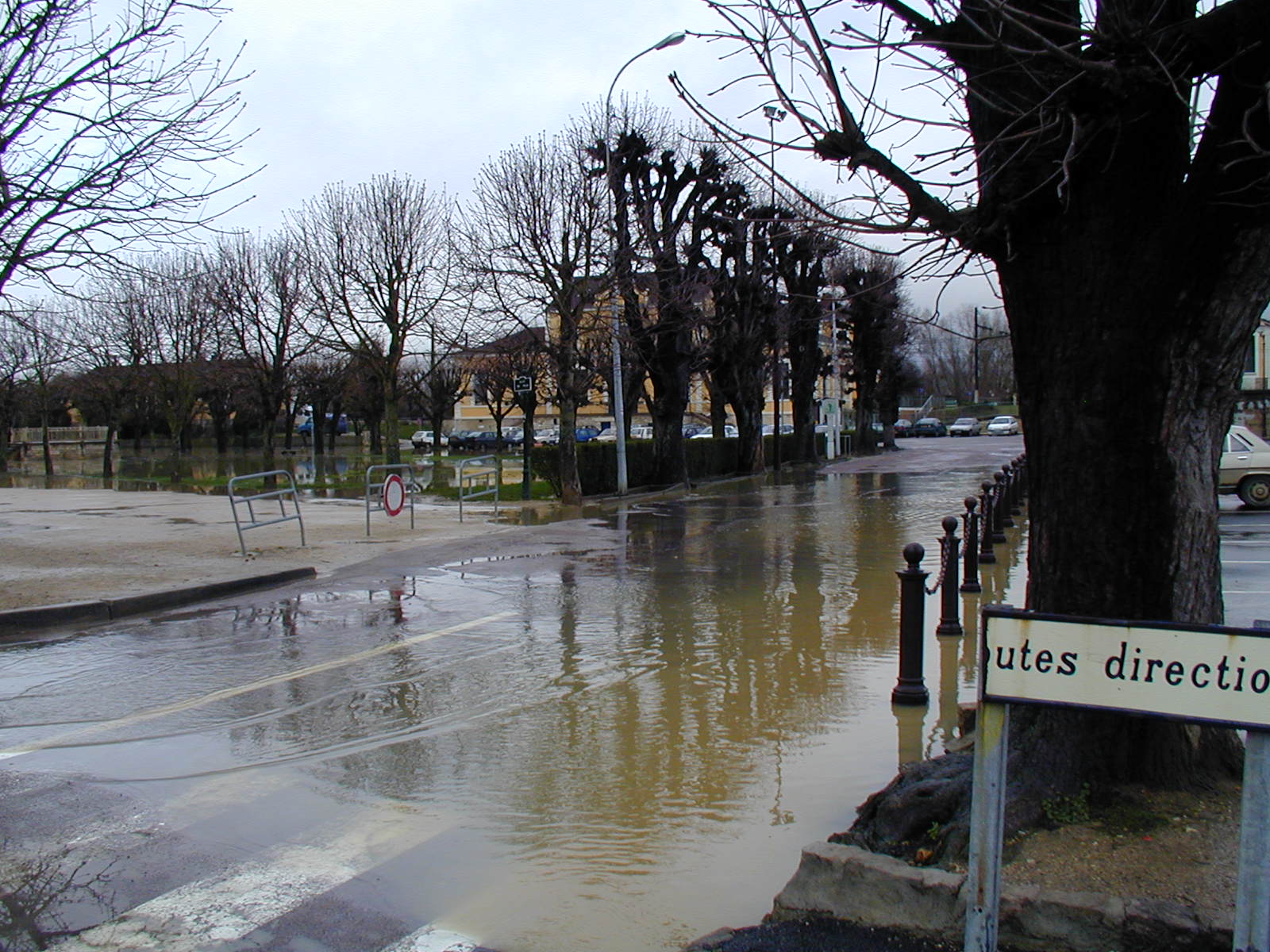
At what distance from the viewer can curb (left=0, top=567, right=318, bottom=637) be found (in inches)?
385

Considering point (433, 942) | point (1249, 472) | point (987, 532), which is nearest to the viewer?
point (433, 942)

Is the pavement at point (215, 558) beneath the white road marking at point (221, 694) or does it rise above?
above

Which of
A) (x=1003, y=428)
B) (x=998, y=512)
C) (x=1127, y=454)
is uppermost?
(x=1003, y=428)


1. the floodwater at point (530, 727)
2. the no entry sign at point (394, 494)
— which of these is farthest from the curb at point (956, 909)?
the no entry sign at point (394, 494)

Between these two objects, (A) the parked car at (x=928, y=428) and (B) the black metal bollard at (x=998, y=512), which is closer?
(B) the black metal bollard at (x=998, y=512)

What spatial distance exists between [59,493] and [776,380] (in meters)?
23.1

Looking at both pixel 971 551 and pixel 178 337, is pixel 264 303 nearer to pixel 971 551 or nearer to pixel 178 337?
pixel 178 337

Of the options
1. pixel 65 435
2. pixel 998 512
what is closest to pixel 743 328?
pixel 998 512

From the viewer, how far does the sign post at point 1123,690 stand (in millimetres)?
2777

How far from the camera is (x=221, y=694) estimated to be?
7.52m

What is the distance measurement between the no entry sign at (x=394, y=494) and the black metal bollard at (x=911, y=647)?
39.1 ft

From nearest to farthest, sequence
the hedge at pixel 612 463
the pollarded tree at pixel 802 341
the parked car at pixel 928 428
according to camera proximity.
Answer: the hedge at pixel 612 463
the pollarded tree at pixel 802 341
the parked car at pixel 928 428

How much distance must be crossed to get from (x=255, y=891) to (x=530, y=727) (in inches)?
97.2

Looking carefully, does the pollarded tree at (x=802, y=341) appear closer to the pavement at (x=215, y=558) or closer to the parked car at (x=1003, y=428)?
the pavement at (x=215, y=558)
